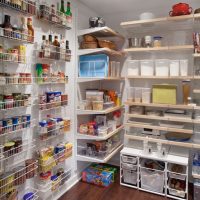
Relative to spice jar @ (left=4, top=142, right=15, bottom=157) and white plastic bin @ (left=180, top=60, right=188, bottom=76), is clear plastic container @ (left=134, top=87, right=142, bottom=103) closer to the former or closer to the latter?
white plastic bin @ (left=180, top=60, right=188, bottom=76)

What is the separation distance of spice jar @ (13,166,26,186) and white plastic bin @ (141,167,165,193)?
146cm

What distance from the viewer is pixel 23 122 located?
71.5 inches

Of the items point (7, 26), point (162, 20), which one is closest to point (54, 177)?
point (7, 26)

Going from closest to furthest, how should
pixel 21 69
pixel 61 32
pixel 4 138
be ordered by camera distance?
1. pixel 4 138
2. pixel 21 69
3. pixel 61 32

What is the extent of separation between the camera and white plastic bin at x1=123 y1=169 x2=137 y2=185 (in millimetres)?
2656

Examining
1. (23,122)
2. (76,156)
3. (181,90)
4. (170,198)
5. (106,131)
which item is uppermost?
(181,90)

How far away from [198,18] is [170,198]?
215 centimetres

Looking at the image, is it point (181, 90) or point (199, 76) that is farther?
point (181, 90)

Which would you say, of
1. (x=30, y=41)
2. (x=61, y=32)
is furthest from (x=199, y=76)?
(x=30, y=41)

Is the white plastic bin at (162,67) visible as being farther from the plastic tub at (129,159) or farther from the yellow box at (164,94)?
the plastic tub at (129,159)

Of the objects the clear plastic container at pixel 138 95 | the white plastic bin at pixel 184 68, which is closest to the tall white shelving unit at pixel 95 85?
the clear plastic container at pixel 138 95

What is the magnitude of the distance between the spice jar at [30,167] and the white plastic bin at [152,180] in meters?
1.36

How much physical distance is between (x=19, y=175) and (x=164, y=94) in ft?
6.12

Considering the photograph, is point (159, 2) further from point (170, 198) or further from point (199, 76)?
point (170, 198)
